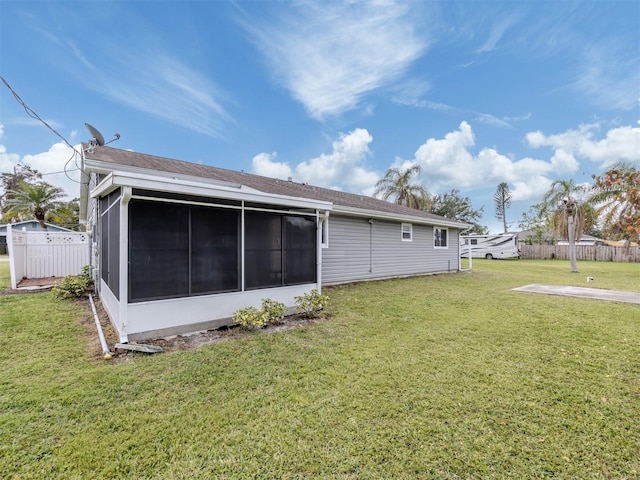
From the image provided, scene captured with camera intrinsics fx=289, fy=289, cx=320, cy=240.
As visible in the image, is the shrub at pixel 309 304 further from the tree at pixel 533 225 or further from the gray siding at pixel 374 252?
the tree at pixel 533 225

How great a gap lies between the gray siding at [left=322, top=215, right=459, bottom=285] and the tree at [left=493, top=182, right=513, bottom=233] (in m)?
41.3

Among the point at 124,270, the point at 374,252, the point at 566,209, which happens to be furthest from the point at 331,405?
the point at 566,209

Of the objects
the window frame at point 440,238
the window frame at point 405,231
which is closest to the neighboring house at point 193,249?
the window frame at point 405,231

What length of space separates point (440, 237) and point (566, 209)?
7428 millimetres

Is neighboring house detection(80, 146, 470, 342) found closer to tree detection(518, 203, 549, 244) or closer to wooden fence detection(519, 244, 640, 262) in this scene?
tree detection(518, 203, 549, 244)

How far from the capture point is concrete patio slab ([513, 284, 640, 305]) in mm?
7633

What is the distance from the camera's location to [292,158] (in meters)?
18.9

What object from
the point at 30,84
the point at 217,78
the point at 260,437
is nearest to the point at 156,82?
the point at 217,78

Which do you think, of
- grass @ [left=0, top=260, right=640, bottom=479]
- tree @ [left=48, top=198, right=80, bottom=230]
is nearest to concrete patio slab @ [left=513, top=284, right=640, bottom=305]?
grass @ [left=0, top=260, right=640, bottom=479]

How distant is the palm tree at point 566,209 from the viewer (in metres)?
14.7

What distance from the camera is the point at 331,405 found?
2.78 meters

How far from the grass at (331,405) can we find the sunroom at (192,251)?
0.78 meters

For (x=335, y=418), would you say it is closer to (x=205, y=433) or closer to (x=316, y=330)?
(x=205, y=433)

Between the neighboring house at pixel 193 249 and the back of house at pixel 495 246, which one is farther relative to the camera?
the back of house at pixel 495 246
